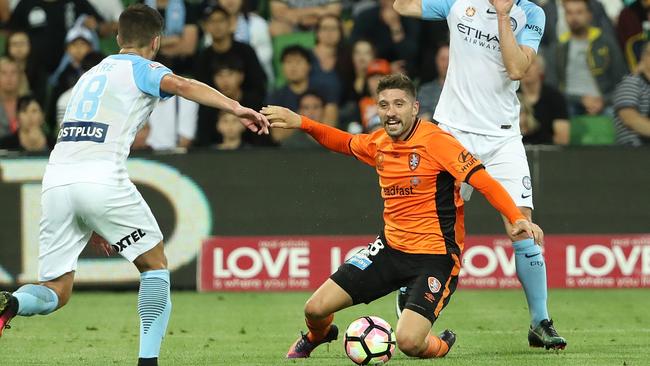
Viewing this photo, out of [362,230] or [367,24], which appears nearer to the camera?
[362,230]

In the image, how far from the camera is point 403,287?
8867 millimetres

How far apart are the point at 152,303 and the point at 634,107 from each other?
8.41m

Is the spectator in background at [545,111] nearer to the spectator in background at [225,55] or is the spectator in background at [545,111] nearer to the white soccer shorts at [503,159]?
the spectator in background at [225,55]

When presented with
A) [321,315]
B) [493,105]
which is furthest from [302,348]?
[493,105]

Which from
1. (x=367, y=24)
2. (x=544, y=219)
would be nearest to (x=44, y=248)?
(x=544, y=219)

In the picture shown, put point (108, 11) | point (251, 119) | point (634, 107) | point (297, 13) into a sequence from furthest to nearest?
point (108, 11) < point (297, 13) < point (634, 107) < point (251, 119)

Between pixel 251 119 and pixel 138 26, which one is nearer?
pixel 251 119

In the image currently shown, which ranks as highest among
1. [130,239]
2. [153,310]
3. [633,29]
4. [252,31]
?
[633,29]

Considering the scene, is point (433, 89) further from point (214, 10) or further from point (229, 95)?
point (214, 10)

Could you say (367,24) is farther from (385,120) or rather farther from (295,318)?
(385,120)

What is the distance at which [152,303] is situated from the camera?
24.0 ft

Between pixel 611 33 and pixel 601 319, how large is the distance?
17.9 feet

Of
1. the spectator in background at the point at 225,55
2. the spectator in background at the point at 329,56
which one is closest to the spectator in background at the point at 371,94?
the spectator in background at the point at 329,56

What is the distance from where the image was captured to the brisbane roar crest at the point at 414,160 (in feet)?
28.2
